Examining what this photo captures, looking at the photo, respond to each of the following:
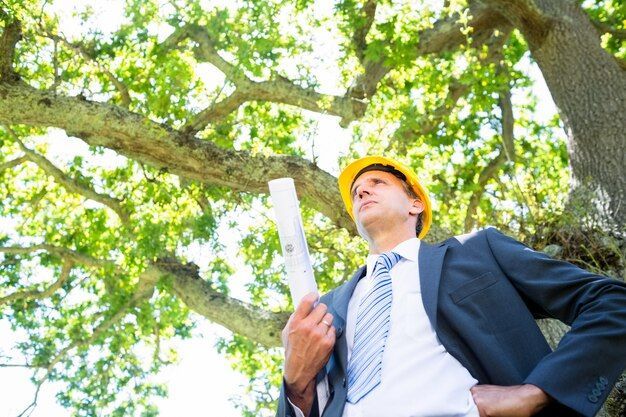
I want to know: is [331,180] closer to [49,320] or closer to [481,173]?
[481,173]

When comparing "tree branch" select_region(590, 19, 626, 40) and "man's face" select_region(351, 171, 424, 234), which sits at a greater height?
"tree branch" select_region(590, 19, 626, 40)

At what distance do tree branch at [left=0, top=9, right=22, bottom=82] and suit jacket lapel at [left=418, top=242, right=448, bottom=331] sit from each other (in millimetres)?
4484

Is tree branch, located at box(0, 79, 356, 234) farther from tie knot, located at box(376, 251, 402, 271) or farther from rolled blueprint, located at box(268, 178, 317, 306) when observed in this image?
rolled blueprint, located at box(268, 178, 317, 306)

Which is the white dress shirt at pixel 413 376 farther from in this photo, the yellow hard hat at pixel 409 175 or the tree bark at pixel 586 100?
the tree bark at pixel 586 100

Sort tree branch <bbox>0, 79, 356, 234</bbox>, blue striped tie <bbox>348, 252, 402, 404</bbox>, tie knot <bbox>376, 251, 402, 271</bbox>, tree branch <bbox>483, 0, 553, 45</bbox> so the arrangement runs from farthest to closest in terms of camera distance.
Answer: tree branch <bbox>483, 0, 553, 45</bbox> < tree branch <bbox>0, 79, 356, 234</bbox> < tie knot <bbox>376, 251, 402, 271</bbox> < blue striped tie <bbox>348, 252, 402, 404</bbox>

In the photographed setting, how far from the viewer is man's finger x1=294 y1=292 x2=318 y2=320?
9.29 ft

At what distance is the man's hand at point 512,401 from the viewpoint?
8.29 feet

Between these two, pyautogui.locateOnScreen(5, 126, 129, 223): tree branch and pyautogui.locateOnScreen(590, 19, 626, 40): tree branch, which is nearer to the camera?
pyautogui.locateOnScreen(5, 126, 129, 223): tree branch

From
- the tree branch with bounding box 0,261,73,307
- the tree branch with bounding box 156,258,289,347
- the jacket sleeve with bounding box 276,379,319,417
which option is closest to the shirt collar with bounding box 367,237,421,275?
the jacket sleeve with bounding box 276,379,319,417

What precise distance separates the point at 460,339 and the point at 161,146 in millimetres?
4267

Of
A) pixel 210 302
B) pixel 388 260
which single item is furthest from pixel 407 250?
pixel 210 302

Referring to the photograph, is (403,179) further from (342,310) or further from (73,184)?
(73,184)

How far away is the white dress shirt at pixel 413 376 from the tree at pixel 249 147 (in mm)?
2521

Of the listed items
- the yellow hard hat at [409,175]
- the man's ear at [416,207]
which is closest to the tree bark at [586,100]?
the yellow hard hat at [409,175]
